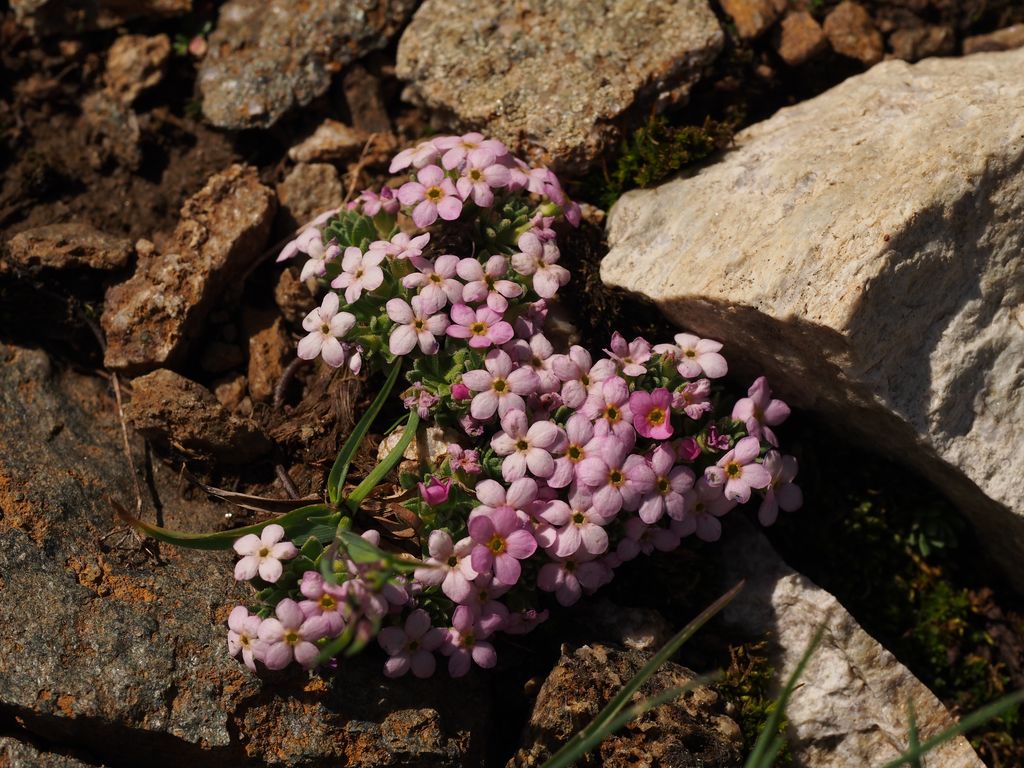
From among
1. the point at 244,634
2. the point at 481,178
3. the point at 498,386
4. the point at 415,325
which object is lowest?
the point at 244,634

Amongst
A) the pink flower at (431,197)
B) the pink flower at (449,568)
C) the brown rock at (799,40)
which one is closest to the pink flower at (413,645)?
the pink flower at (449,568)

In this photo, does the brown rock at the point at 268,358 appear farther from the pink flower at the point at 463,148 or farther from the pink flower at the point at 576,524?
the pink flower at the point at 576,524

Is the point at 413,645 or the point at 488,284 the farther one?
the point at 488,284

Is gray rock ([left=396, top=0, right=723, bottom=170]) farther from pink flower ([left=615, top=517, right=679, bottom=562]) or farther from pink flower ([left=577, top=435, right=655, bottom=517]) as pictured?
pink flower ([left=615, top=517, right=679, bottom=562])

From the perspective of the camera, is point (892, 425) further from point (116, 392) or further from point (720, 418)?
point (116, 392)

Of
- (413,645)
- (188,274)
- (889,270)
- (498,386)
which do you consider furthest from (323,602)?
(889,270)

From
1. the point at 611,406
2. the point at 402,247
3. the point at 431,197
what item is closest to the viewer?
the point at 611,406

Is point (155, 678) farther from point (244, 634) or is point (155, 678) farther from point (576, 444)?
point (576, 444)
